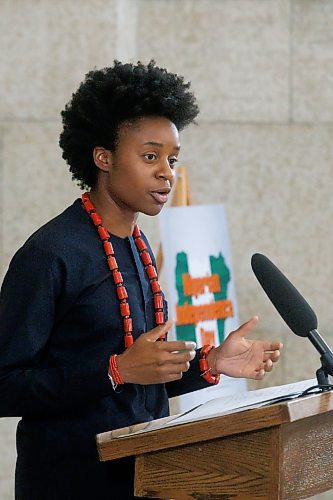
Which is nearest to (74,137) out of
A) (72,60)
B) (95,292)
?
(95,292)

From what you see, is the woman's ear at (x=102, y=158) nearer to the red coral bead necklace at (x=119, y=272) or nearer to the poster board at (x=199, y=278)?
the red coral bead necklace at (x=119, y=272)

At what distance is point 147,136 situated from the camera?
80.0 inches

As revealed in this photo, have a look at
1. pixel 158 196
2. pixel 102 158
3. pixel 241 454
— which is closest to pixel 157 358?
pixel 241 454

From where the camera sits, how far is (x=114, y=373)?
1.78 metres

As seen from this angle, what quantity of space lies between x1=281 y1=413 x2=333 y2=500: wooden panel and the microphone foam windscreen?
16 cm

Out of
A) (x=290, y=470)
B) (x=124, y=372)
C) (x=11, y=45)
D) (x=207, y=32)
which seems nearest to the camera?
(x=290, y=470)

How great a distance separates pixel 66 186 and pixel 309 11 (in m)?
1.48

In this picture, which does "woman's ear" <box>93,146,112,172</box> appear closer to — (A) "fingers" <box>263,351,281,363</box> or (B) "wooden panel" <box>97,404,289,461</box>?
(A) "fingers" <box>263,351,281,363</box>

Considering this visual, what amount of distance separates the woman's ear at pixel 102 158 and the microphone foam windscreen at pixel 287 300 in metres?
0.45

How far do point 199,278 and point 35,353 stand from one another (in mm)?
1849

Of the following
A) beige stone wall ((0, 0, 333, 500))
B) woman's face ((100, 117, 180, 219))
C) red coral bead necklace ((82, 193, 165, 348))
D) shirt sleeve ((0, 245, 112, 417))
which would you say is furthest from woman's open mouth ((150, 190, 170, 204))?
beige stone wall ((0, 0, 333, 500))

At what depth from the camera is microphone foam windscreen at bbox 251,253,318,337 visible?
167 centimetres

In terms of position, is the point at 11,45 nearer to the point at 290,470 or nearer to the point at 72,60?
the point at 72,60

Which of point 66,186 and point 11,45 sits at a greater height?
point 11,45
